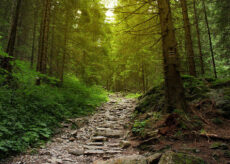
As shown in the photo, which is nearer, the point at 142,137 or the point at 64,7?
the point at 142,137

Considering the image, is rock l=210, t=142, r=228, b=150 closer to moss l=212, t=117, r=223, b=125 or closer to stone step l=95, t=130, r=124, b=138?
moss l=212, t=117, r=223, b=125

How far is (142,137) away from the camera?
4.28 meters

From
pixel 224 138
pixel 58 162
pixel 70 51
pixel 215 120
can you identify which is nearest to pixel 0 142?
pixel 58 162

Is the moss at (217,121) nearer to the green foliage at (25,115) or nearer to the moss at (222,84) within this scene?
the moss at (222,84)

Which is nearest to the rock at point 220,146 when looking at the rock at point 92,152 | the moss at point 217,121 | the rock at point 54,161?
the moss at point 217,121

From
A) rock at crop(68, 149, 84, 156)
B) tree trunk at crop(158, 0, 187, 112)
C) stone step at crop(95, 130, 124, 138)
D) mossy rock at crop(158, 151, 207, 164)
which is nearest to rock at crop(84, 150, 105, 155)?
rock at crop(68, 149, 84, 156)

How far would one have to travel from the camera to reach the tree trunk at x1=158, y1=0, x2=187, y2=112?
4.65 m

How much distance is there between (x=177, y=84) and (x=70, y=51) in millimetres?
9726

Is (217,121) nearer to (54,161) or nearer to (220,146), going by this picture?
(220,146)

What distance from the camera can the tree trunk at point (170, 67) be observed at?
4.65 meters

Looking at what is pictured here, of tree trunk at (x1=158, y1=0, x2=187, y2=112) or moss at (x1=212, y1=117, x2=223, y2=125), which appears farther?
tree trunk at (x1=158, y1=0, x2=187, y2=112)

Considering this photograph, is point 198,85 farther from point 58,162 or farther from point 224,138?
point 58,162

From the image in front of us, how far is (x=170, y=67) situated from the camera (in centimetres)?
485

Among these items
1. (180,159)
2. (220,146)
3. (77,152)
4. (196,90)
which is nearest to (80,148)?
(77,152)
